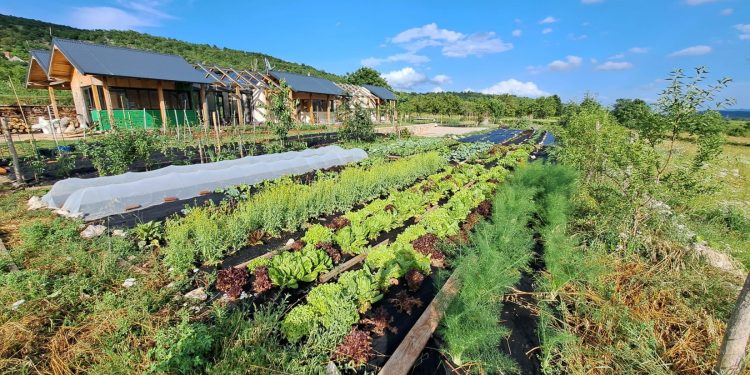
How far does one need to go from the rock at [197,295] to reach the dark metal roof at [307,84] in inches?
979

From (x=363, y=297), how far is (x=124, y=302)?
2.61m

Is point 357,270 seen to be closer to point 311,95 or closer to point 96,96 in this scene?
point 96,96

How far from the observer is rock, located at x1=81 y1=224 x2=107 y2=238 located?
16.3 feet

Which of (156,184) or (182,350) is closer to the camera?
(182,350)

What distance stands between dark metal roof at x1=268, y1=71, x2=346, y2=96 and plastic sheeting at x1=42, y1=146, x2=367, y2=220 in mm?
19157

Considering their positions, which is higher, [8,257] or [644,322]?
[8,257]

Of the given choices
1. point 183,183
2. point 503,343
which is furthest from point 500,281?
point 183,183

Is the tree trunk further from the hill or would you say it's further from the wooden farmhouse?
the hill

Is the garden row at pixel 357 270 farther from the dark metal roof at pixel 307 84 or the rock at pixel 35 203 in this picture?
the dark metal roof at pixel 307 84

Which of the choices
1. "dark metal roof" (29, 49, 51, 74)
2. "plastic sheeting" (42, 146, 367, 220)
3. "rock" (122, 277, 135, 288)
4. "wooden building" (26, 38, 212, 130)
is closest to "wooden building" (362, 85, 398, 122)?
"wooden building" (26, 38, 212, 130)

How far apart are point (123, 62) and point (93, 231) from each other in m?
18.1

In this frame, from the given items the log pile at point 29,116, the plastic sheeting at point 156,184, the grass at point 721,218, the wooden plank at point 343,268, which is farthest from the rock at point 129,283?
the log pile at point 29,116

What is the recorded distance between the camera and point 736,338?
2314mm

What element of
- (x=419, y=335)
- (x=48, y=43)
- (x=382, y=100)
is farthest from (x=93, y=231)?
(x=48, y=43)
